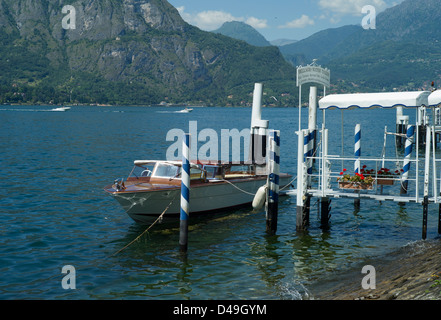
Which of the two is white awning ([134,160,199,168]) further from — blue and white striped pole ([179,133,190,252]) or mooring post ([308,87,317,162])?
mooring post ([308,87,317,162])

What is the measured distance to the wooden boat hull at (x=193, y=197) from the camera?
56.7 feet

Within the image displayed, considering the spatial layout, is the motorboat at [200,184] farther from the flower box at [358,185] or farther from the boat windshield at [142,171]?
the flower box at [358,185]

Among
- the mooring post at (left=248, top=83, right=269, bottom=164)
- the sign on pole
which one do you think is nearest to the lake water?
the mooring post at (left=248, top=83, right=269, bottom=164)

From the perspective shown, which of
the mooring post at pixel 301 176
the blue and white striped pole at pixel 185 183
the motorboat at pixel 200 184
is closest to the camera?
the blue and white striped pole at pixel 185 183

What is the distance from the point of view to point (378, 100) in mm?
15852

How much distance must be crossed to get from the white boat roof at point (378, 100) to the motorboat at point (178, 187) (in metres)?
5.70

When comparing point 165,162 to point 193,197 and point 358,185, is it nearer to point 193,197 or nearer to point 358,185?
point 193,197

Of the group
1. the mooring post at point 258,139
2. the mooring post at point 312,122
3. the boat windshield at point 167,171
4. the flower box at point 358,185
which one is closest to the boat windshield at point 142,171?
the boat windshield at point 167,171

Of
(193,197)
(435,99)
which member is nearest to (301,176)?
(193,197)

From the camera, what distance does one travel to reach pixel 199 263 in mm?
14234

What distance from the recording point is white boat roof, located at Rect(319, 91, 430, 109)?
1530cm

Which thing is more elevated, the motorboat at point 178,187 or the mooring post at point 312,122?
the mooring post at point 312,122

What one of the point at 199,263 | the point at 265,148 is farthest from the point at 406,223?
the point at 199,263
